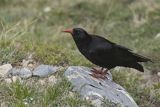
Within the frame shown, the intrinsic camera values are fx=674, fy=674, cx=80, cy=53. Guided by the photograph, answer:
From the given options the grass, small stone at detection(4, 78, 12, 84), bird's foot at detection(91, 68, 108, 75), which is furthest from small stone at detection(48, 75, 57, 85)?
bird's foot at detection(91, 68, 108, 75)

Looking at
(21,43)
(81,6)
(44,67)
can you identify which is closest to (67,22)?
(81,6)

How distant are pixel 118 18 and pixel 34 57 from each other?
4.95 metres

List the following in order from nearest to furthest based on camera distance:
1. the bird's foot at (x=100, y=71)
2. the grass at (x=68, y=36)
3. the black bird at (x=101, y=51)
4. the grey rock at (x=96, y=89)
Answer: the grey rock at (x=96, y=89), the black bird at (x=101, y=51), the bird's foot at (x=100, y=71), the grass at (x=68, y=36)

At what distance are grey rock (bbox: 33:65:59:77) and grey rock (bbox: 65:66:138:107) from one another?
0.22 meters

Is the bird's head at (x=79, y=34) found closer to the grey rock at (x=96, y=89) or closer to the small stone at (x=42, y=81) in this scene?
the grey rock at (x=96, y=89)

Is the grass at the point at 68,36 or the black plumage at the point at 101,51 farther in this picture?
the grass at the point at 68,36

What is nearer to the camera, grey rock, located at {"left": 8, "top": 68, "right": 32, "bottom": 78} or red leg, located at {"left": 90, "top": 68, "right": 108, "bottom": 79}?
grey rock, located at {"left": 8, "top": 68, "right": 32, "bottom": 78}

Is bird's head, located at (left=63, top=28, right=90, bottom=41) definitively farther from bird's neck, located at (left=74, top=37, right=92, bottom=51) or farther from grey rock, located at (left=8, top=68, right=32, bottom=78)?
grey rock, located at (left=8, top=68, right=32, bottom=78)

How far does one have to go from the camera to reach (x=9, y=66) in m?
7.71

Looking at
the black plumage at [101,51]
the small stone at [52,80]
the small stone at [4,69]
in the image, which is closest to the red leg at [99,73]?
the black plumage at [101,51]

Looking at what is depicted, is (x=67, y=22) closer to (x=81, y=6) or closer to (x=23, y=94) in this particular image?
(x=81, y=6)

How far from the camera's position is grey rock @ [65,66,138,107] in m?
7.13

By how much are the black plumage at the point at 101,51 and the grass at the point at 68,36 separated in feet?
1.70

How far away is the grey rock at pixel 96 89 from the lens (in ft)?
23.4
